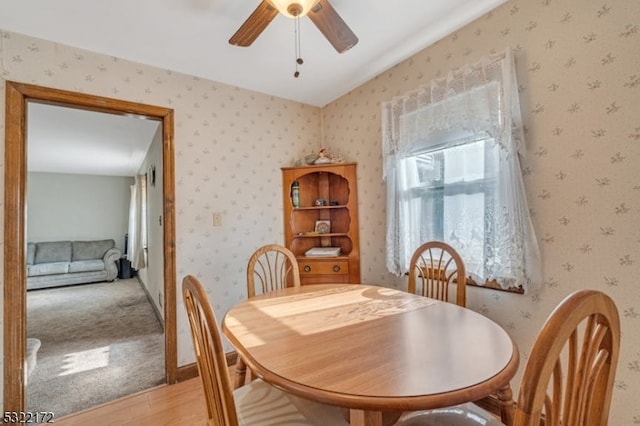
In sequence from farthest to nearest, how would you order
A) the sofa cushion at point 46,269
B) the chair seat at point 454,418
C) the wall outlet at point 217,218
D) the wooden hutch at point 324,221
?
the sofa cushion at point 46,269 → the wooden hutch at point 324,221 → the wall outlet at point 217,218 → the chair seat at point 454,418

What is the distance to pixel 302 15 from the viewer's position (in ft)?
4.04

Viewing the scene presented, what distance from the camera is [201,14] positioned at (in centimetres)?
166

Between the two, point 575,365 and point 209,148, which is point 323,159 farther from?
point 575,365

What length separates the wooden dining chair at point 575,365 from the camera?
1.54ft

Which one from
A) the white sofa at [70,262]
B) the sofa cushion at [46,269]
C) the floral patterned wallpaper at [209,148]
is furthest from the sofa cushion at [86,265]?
the floral patterned wallpaper at [209,148]

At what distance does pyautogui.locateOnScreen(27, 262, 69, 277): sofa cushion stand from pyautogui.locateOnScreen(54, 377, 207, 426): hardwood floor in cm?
496

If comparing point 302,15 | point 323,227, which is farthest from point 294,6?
point 323,227

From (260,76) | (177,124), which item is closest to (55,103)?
(177,124)

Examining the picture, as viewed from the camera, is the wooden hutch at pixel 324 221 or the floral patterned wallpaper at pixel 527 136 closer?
the floral patterned wallpaper at pixel 527 136

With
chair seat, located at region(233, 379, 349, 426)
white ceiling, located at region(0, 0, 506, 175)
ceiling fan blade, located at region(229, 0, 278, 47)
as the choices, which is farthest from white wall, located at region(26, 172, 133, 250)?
chair seat, located at region(233, 379, 349, 426)

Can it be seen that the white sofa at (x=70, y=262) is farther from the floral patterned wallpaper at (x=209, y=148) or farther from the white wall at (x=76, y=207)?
the floral patterned wallpaper at (x=209, y=148)

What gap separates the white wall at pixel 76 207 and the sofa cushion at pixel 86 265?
82 cm

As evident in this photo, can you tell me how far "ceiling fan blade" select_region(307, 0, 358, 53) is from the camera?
1.27 meters

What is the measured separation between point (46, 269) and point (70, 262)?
48 centimetres
